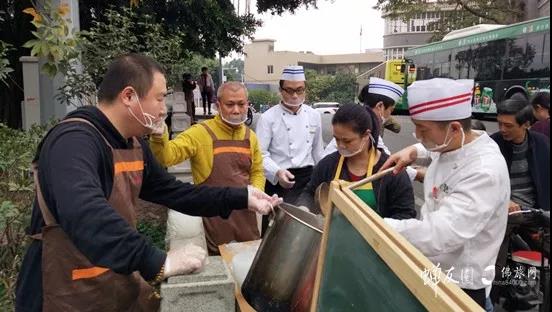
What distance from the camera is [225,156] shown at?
3.26 metres

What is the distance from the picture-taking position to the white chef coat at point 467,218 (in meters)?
1.79

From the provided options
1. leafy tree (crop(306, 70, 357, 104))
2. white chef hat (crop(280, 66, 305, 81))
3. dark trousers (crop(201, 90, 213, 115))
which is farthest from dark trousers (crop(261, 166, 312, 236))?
leafy tree (crop(306, 70, 357, 104))

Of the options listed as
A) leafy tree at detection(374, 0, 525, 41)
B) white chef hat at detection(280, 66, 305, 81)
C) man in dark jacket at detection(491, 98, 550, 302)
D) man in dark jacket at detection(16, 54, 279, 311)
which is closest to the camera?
man in dark jacket at detection(16, 54, 279, 311)

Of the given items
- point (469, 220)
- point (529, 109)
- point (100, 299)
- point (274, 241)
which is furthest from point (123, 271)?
point (529, 109)

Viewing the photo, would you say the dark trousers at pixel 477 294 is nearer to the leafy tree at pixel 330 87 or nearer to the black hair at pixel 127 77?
the black hair at pixel 127 77

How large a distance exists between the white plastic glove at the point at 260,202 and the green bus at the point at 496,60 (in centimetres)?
1066

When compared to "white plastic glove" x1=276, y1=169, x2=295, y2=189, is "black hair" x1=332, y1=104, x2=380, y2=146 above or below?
above

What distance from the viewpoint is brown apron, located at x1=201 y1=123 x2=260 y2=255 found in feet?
10.6

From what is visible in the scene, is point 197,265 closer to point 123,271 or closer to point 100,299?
point 123,271

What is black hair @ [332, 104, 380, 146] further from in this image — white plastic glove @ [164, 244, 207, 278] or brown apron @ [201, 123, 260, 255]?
white plastic glove @ [164, 244, 207, 278]

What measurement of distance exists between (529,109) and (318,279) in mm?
2682

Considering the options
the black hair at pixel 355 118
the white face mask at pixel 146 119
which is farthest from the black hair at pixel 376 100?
the white face mask at pixel 146 119

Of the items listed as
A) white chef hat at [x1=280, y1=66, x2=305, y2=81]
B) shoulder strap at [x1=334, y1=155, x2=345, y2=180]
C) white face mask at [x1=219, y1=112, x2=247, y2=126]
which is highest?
white chef hat at [x1=280, y1=66, x2=305, y2=81]

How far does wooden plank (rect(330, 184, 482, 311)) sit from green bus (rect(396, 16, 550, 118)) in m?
11.5
